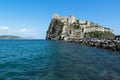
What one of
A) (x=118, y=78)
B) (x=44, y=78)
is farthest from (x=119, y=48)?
(x=44, y=78)

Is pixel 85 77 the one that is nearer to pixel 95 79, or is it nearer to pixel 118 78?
pixel 95 79

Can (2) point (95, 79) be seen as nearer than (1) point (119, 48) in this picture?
Yes

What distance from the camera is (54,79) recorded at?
63.0 feet

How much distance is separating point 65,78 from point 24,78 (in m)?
4.14

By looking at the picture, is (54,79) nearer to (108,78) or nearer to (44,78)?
(44,78)

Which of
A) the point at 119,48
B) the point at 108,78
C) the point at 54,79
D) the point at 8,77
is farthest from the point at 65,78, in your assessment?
the point at 119,48

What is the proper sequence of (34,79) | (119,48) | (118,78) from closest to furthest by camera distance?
(34,79)
(118,78)
(119,48)

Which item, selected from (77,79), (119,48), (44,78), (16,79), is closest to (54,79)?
(44,78)

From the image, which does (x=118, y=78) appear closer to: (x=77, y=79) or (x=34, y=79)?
(x=77, y=79)

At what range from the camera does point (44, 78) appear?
1942cm

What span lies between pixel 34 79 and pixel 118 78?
874 centimetres

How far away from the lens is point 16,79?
19.1 metres

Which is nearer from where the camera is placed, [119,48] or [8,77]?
[8,77]

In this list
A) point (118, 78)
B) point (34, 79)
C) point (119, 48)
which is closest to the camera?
point (34, 79)
